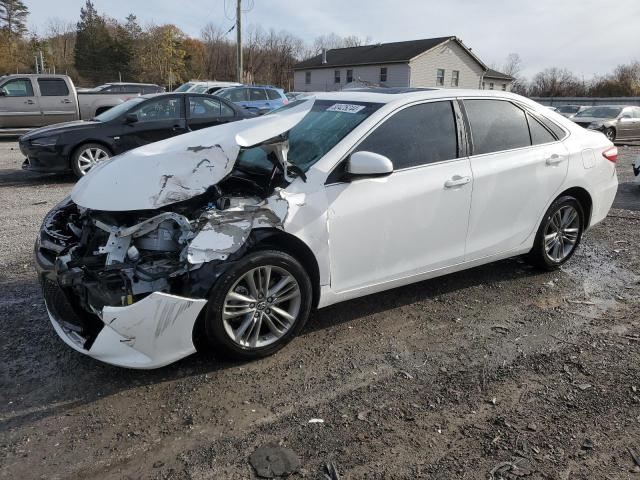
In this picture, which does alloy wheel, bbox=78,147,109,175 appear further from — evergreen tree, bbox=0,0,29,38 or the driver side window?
evergreen tree, bbox=0,0,29,38

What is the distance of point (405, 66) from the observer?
46.7 m

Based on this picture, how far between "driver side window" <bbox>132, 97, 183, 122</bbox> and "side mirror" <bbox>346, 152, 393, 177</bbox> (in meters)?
6.98

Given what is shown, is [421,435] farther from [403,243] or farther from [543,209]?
[543,209]

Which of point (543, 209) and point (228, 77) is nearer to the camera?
point (543, 209)

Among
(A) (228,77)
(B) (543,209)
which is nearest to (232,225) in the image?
(B) (543,209)

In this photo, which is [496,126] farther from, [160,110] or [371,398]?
[160,110]

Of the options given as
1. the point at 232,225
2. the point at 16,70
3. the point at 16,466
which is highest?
the point at 16,70

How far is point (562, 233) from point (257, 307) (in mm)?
3288

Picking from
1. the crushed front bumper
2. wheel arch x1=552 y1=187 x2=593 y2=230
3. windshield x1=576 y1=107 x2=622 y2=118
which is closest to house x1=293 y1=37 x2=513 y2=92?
windshield x1=576 y1=107 x2=622 y2=118

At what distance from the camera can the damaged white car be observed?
9.84ft

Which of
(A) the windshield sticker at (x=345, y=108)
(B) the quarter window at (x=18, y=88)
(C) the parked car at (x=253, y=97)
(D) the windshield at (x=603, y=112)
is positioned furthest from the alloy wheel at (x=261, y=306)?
(D) the windshield at (x=603, y=112)

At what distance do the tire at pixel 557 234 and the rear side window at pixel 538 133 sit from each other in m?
0.58

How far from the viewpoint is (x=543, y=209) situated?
4574 mm

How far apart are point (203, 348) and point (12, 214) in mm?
4965
